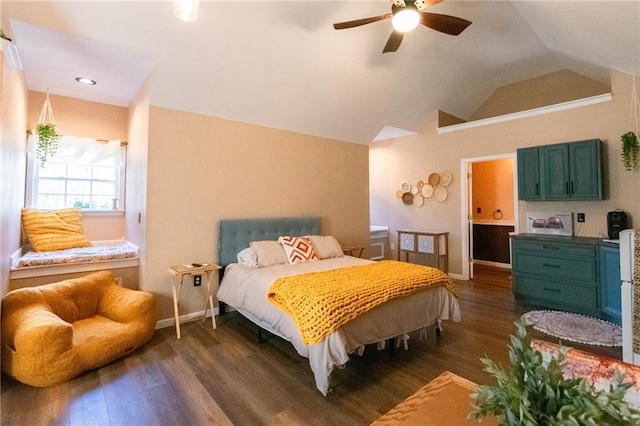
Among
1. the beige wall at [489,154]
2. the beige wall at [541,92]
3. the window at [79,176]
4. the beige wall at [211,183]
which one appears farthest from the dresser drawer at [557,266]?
the window at [79,176]

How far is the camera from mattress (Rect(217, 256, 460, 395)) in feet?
6.52

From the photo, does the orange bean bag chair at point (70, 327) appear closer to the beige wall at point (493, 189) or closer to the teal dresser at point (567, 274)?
the teal dresser at point (567, 274)

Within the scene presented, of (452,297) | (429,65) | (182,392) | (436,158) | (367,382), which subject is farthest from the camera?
(436,158)

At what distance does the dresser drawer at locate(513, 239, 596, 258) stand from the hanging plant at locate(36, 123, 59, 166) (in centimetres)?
617

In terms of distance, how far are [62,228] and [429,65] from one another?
18.0 feet

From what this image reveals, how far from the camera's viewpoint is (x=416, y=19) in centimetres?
240

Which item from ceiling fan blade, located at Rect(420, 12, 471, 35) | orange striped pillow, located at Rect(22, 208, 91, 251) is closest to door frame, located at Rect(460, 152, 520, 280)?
ceiling fan blade, located at Rect(420, 12, 471, 35)

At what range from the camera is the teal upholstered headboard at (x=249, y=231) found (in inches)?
141

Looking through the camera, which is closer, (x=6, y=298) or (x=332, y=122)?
(x=6, y=298)

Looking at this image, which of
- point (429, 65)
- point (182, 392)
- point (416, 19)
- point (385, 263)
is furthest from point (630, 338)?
point (429, 65)

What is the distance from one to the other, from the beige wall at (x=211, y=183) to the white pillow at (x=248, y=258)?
0.38 meters

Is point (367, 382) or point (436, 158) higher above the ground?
point (436, 158)

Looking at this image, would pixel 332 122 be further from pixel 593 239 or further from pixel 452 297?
pixel 593 239

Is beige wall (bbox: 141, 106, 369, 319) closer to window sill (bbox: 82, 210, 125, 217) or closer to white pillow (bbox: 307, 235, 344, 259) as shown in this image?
white pillow (bbox: 307, 235, 344, 259)
